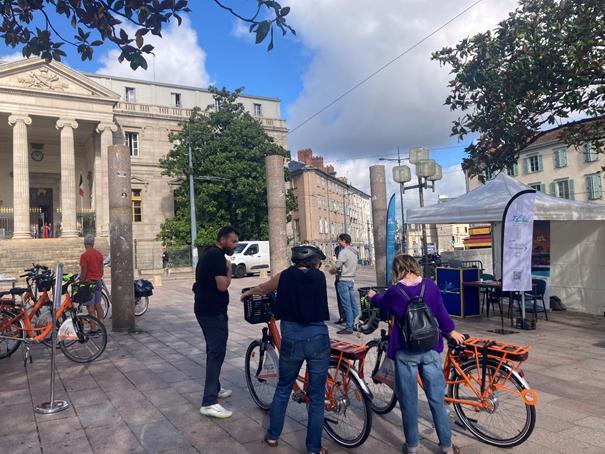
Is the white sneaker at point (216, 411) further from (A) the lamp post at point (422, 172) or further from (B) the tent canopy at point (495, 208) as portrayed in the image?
(A) the lamp post at point (422, 172)

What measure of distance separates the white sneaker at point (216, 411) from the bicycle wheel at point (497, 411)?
2.10 meters

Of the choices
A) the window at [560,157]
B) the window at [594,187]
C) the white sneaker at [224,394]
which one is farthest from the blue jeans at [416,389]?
the window at [560,157]

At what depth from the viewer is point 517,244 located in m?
8.74

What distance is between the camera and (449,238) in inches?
3455

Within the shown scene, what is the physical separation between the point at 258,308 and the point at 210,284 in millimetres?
522

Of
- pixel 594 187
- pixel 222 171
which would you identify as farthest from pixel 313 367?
pixel 594 187

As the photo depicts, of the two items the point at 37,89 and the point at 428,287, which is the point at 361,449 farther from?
the point at 37,89

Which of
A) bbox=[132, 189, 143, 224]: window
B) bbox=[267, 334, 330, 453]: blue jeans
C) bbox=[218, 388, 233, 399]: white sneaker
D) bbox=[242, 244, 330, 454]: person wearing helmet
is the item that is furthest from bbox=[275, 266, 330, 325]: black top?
bbox=[132, 189, 143, 224]: window

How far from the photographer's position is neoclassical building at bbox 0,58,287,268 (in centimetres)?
3253

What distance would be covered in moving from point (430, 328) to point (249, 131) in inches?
1306

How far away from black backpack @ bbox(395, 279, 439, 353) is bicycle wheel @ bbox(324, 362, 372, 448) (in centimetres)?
60

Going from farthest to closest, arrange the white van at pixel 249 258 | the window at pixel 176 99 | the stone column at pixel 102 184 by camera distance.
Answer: the window at pixel 176 99, the stone column at pixel 102 184, the white van at pixel 249 258

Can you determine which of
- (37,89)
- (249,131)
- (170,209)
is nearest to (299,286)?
(249,131)

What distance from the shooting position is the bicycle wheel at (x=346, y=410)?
13.0ft
